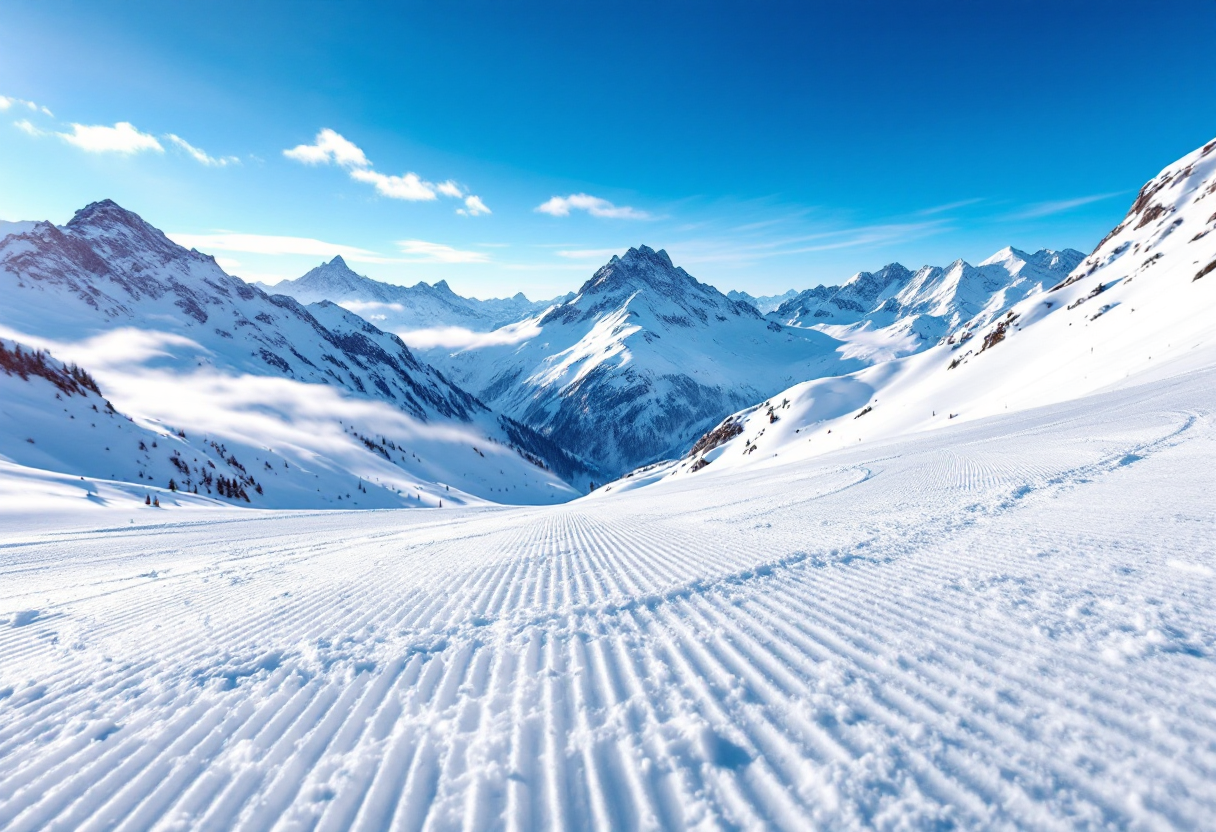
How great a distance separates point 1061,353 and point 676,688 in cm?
6274

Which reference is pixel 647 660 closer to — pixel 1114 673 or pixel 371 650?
pixel 371 650

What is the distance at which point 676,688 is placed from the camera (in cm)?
345

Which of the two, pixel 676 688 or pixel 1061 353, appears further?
pixel 1061 353

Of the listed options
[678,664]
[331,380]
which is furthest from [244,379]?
[678,664]

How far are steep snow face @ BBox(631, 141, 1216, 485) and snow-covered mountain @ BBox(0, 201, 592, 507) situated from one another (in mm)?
52126

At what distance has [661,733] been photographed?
9.71 feet

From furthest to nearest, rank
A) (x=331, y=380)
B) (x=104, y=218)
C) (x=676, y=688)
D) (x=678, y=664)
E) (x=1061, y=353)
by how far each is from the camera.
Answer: (x=104, y=218) < (x=331, y=380) < (x=1061, y=353) < (x=678, y=664) < (x=676, y=688)

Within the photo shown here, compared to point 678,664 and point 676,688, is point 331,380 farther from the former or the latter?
point 676,688

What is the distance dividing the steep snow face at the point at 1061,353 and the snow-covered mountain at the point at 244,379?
5213 centimetres

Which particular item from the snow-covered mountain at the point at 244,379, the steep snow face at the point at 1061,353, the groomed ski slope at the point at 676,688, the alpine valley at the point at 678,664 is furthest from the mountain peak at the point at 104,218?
the groomed ski slope at the point at 676,688

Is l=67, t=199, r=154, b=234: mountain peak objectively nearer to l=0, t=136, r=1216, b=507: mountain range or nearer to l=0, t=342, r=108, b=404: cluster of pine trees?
l=0, t=136, r=1216, b=507: mountain range

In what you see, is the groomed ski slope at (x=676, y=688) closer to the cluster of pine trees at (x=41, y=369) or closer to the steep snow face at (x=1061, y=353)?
the steep snow face at (x=1061, y=353)

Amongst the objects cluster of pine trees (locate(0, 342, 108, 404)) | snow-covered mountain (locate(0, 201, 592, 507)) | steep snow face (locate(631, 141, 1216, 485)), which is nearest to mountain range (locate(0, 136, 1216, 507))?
cluster of pine trees (locate(0, 342, 108, 404))

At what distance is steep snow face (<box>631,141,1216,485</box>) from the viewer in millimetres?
33188
